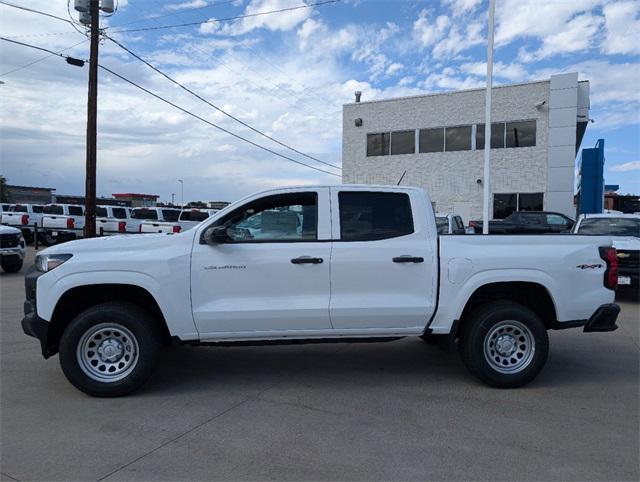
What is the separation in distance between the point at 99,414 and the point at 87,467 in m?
0.99

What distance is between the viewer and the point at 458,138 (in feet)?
92.1

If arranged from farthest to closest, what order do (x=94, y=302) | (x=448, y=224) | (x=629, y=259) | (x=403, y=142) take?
1. (x=403, y=142)
2. (x=448, y=224)
3. (x=629, y=259)
4. (x=94, y=302)

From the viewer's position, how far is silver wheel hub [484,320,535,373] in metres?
5.18

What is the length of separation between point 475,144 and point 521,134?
229cm

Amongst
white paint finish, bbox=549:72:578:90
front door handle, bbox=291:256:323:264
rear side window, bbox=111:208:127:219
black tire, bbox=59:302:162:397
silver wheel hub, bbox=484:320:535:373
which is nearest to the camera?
black tire, bbox=59:302:162:397

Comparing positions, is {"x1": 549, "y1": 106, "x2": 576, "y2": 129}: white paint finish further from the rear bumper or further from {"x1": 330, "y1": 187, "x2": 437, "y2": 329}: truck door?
{"x1": 330, "y1": 187, "x2": 437, "y2": 329}: truck door

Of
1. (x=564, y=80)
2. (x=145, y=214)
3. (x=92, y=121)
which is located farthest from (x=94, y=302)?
(x=564, y=80)

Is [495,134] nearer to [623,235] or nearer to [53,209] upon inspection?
[623,235]

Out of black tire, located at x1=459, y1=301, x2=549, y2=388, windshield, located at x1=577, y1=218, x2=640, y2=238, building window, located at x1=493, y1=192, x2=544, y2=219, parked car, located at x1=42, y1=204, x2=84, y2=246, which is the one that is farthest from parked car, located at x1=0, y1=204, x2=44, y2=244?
black tire, located at x1=459, y1=301, x2=549, y2=388

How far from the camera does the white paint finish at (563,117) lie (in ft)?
81.7

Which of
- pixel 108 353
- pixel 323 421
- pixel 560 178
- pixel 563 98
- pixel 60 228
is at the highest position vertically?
pixel 563 98

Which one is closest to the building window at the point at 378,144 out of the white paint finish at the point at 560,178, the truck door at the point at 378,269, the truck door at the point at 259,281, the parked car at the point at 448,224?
the white paint finish at the point at 560,178

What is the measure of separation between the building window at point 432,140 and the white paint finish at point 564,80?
5.76 m

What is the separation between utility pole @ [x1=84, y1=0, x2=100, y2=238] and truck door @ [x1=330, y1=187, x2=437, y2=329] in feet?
41.5
